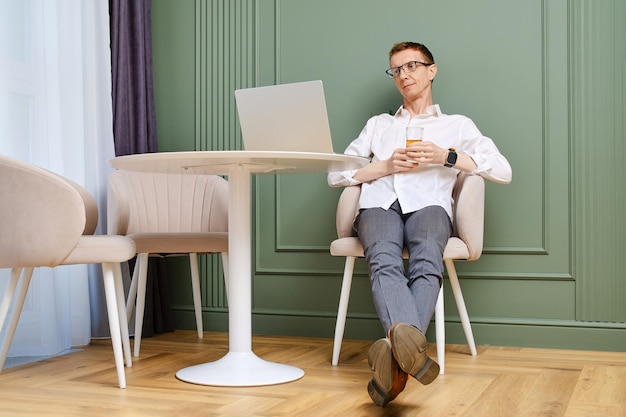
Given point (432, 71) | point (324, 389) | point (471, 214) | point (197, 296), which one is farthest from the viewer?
point (197, 296)

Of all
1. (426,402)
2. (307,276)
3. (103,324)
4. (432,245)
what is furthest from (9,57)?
(426,402)

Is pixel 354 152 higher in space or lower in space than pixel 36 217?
higher

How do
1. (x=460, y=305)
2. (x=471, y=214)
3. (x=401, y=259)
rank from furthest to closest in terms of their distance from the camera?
(x=460, y=305) → (x=471, y=214) → (x=401, y=259)

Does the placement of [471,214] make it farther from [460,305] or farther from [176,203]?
[176,203]

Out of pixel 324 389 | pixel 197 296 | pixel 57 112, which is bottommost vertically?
pixel 324 389

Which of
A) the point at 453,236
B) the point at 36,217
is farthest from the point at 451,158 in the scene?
the point at 36,217

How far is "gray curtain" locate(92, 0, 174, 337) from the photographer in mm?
3141

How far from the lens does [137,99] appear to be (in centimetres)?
325

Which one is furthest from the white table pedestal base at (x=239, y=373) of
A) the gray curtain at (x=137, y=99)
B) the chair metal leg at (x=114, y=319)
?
the gray curtain at (x=137, y=99)

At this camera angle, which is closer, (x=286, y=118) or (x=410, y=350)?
(x=410, y=350)

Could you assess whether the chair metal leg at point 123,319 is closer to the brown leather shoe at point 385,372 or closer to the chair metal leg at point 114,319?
the chair metal leg at point 114,319

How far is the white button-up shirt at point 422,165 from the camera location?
2.42m

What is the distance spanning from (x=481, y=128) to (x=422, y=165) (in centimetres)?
52

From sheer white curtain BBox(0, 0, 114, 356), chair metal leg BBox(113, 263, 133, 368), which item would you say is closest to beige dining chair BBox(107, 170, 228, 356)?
sheer white curtain BBox(0, 0, 114, 356)
